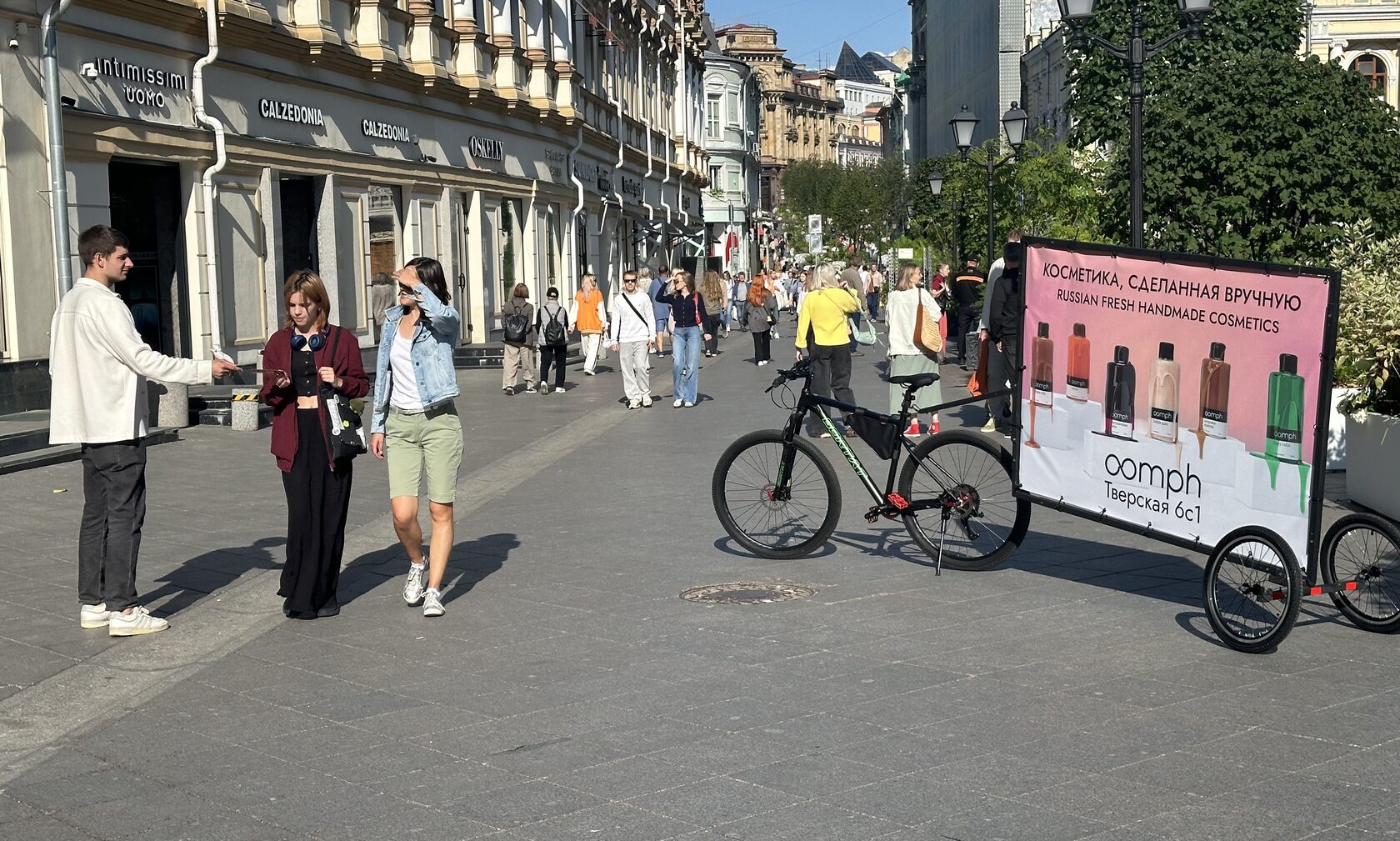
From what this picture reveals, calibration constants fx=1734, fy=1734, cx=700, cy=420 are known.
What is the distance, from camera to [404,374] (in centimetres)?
847

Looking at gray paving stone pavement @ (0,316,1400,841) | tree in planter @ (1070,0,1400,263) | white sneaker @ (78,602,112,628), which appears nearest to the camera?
gray paving stone pavement @ (0,316,1400,841)

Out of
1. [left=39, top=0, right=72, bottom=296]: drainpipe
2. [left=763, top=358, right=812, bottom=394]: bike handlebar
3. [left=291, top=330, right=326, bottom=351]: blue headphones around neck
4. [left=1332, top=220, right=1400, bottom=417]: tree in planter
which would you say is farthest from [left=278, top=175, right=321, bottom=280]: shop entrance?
[left=291, top=330, right=326, bottom=351]: blue headphones around neck

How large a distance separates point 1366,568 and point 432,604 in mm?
4222

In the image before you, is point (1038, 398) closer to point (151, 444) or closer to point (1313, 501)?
point (1313, 501)

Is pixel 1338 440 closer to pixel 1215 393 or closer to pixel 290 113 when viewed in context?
pixel 1215 393

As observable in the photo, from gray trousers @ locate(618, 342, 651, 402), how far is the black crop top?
1272 cm

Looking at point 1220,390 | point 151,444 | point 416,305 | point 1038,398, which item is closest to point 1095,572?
point 1038,398

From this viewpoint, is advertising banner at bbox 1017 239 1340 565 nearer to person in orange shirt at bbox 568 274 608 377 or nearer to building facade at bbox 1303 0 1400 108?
person in orange shirt at bbox 568 274 608 377

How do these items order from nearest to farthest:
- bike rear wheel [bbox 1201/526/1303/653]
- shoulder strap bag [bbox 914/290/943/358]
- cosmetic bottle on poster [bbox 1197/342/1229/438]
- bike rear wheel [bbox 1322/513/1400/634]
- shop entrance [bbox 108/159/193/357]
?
bike rear wheel [bbox 1201/526/1303/653] < bike rear wheel [bbox 1322/513/1400/634] < cosmetic bottle on poster [bbox 1197/342/1229/438] < shoulder strap bag [bbox 914/290/943/358] < shop entrance [bbox 108/159/193/357]

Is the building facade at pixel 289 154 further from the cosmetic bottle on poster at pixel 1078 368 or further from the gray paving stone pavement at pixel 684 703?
the cosmetic bottle on poster at pixel 1078 368

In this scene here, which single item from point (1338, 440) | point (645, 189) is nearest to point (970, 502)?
point (1338, 440)

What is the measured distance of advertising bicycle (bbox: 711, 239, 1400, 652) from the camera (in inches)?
290

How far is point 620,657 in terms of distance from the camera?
721 centimetres

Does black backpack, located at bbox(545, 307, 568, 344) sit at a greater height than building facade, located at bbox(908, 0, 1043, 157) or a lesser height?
lesser
